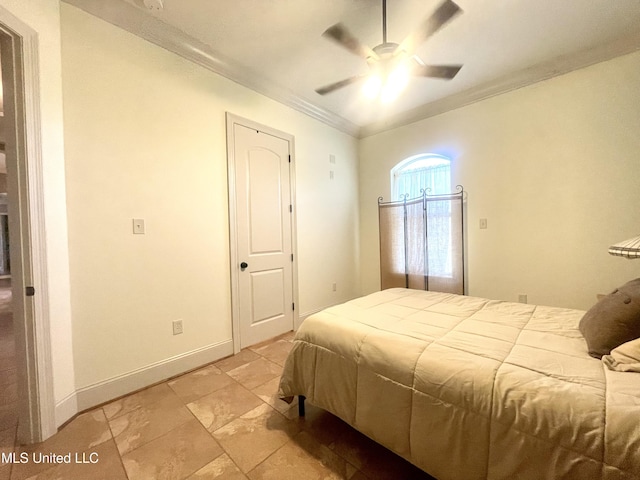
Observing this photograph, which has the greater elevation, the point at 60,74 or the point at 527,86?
the point at 527,86

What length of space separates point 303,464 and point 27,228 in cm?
195

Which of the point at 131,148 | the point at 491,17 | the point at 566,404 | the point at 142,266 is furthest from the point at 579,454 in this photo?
the point at 131,148

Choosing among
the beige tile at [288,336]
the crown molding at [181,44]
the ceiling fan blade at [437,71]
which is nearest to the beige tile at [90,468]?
the beige tile at [288,336]

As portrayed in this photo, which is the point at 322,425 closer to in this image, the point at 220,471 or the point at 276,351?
the point at 220,471

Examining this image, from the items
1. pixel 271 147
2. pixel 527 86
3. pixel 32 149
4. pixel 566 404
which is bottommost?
pixel 566 404

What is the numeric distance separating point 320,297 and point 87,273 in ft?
8.12

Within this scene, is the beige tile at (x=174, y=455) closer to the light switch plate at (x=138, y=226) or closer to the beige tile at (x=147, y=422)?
the beige tile at (x=147, y=422)

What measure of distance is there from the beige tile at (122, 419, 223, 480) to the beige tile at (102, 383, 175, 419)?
1.44 ft

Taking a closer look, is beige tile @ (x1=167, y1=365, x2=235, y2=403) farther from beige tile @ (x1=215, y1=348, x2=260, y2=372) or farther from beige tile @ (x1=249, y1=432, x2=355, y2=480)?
beige tile @ (x1=249, y1=432, x2=355, y2=480)

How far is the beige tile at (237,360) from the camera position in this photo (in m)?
2.33

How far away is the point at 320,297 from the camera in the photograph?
11.7ft

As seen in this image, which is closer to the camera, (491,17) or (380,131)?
(491,17)

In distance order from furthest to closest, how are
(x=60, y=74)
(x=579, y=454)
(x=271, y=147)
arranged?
1. (x=271, y=147)
2. (x=60, y=74)
3. (x=579, y=454)

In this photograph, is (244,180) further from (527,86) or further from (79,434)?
(527,86)
